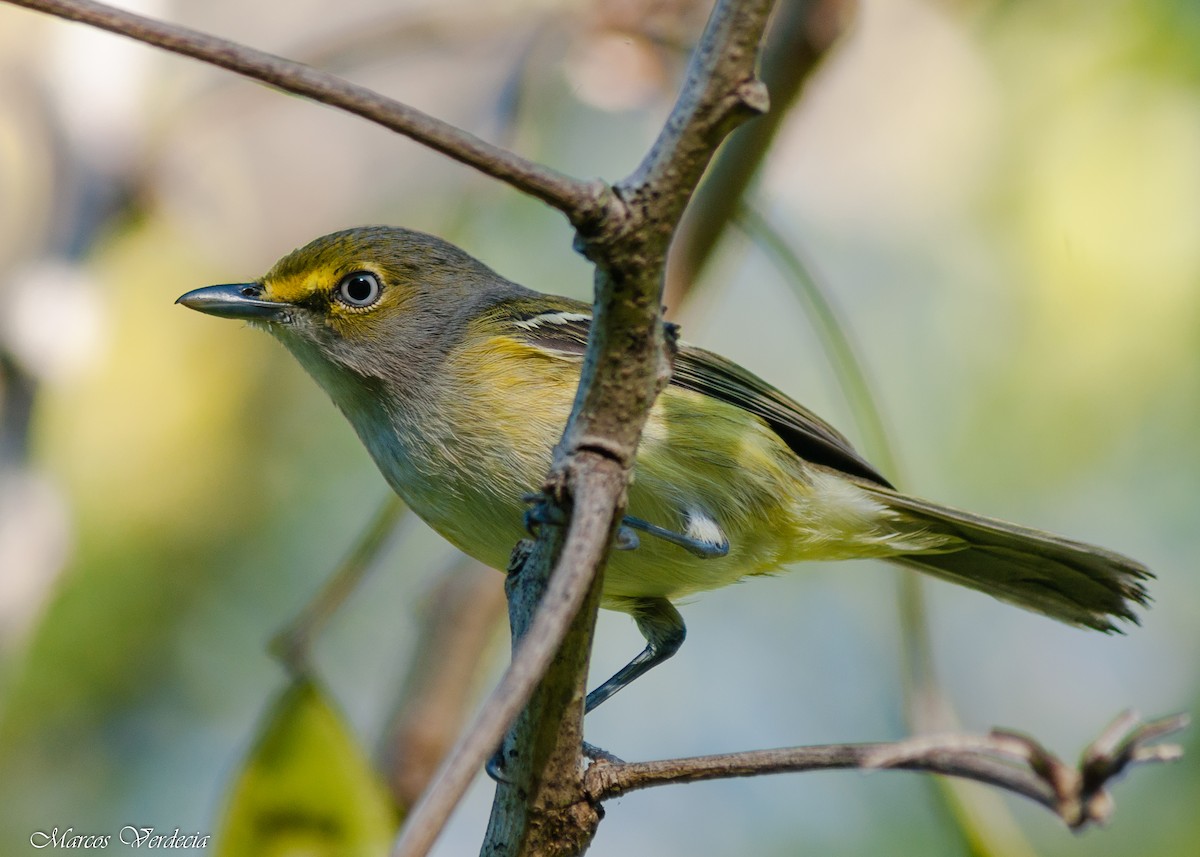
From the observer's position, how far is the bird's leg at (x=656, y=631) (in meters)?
3.56

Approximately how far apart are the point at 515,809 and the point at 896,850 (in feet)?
17.0

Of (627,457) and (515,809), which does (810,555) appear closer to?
(515,809)

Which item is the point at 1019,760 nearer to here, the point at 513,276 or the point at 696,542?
the point at 696,542

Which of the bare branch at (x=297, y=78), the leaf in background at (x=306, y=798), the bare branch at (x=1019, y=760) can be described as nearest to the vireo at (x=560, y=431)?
the leaf in background at (x=306, y=798)

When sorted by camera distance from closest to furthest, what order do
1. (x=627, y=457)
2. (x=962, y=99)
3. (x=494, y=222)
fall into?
(x=627, y=457)
(x=962, y=99)
(x=494, y=222)

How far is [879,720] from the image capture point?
24.9 feet

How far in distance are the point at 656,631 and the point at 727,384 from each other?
0.78m

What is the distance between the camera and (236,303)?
11.8 feet

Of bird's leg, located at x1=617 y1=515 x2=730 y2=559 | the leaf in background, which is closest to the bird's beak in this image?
the leaf in background

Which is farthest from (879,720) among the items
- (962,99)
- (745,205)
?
(745,205)

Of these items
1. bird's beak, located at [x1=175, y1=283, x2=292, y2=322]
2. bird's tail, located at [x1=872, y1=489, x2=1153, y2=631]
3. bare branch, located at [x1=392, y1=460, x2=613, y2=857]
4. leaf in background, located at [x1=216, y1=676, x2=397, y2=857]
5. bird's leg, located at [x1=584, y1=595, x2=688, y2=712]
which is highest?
bird's tail, located at [x1=872, y1=489, x2=1153, y2=631]

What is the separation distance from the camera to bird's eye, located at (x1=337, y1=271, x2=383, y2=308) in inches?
147

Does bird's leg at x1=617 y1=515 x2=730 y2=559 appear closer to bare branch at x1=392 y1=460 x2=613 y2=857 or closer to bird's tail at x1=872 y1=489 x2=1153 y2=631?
bird's tail at x1=872 y1=489 x2=1153 y2=631

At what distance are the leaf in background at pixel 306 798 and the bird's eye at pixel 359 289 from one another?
4.16 feet
